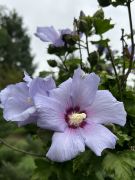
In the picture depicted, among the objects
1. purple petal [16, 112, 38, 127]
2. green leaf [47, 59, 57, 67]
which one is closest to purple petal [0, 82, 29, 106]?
purple petal [16, 112, 38, 127]

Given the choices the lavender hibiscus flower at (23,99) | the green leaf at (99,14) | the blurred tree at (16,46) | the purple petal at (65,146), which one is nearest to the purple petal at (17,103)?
the lavender hibiscus flower at (23,99)

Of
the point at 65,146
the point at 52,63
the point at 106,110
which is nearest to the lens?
the point at 65,146

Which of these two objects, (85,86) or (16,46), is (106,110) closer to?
(85,86)

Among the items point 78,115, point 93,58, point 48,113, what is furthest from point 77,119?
point 93,58

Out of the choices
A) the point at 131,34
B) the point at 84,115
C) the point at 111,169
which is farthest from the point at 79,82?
the point at 131,34

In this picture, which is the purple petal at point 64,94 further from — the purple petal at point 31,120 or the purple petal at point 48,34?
the purple petal at point 48,34

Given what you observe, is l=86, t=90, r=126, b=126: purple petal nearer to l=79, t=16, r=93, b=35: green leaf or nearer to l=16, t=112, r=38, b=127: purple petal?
l=16, t=112, r=38, b=127: purple petal

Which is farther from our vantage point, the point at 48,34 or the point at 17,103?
the point at 48,34
